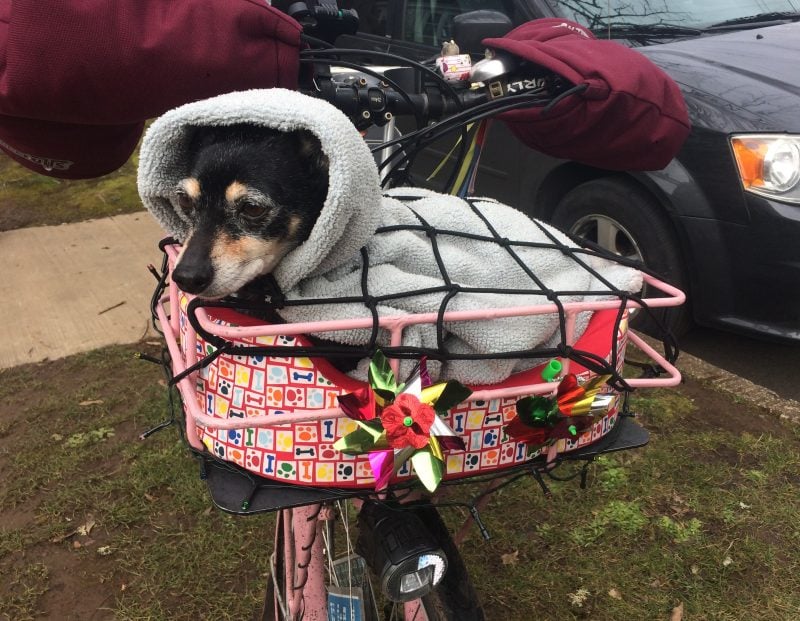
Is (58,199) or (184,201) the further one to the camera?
(58,199)

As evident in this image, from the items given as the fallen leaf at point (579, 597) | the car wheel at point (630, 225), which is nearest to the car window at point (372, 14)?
the car wheel at point (630, 225)

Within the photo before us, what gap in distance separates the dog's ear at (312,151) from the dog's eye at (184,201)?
179mm

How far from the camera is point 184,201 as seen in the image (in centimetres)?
100

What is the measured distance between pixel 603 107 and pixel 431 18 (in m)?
2.69

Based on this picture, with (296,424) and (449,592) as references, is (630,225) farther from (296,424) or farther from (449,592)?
(296,424)

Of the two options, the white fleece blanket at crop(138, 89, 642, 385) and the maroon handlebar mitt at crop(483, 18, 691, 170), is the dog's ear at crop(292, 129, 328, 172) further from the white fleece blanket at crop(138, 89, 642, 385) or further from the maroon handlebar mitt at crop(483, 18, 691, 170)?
the maroon handlebar mitt at crop(483, 18, 691, 170)

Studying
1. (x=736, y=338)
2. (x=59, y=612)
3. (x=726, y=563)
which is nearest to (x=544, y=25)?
(x=726, y=563)

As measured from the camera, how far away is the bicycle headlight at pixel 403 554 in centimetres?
113

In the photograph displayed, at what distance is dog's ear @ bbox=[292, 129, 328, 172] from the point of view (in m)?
0.96

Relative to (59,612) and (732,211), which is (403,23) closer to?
(732,211)

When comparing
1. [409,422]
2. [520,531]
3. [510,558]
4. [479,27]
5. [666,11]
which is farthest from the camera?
[666,11]

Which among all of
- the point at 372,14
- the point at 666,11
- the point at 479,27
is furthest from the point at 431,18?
the point at 479,27

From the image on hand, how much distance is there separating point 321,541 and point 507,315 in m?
0.75

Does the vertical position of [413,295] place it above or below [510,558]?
above
